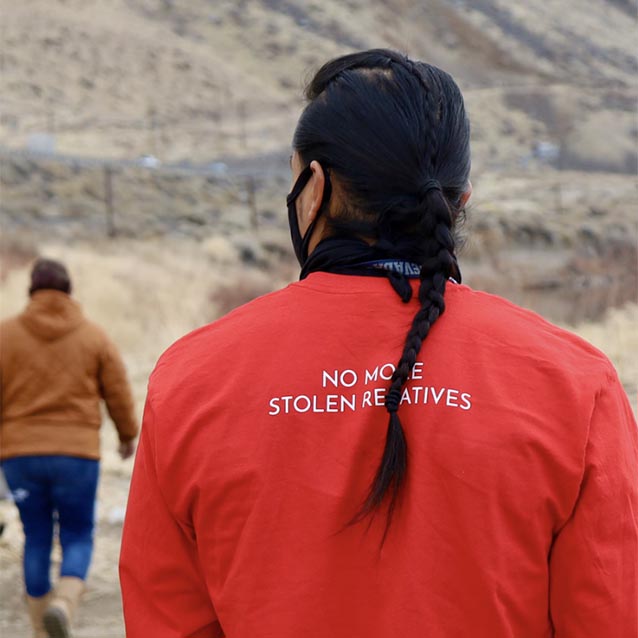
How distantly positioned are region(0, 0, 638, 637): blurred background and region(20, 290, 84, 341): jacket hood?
1.55m

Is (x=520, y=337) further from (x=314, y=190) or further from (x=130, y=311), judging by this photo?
(x=130, y=311)

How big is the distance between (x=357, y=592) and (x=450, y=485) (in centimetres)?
20

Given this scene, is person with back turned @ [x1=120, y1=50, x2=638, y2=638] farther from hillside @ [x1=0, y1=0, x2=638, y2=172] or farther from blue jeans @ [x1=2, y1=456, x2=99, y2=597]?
hillside @ [x1=0, y1=0, x2=638, y2=172]

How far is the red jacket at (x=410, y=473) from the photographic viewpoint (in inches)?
58.0

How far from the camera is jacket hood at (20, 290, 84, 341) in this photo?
16.0 feet

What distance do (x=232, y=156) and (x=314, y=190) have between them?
1645 inches

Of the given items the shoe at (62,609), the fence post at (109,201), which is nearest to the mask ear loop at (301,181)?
the shoe at (62,609)

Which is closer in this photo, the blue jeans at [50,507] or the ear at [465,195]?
the ear at [465,195]

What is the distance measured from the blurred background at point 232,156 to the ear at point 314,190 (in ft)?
1.21

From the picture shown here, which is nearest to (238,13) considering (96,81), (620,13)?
(96,81)

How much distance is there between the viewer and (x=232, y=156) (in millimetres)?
42844

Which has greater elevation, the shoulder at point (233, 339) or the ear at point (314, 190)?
the ear at point (314, 190)

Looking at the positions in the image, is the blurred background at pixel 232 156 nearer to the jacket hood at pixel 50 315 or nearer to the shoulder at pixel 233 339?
the shoulder at pixel 233 339

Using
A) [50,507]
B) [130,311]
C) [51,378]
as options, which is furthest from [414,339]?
[130,311]
